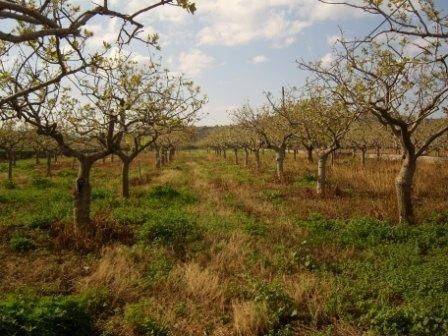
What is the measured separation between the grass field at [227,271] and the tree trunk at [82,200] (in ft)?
1.68

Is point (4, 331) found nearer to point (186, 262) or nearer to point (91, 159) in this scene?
point (186, 262)

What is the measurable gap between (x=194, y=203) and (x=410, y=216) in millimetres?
7962

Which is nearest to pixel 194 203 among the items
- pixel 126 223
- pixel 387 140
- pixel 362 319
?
pixel 126 223

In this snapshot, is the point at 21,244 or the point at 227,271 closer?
the point at 227,271

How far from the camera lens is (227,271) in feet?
32.3

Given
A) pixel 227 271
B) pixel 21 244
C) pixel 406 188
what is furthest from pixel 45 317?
pixel 406 188

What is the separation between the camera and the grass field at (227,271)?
24.3 feet

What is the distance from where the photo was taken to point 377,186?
2056 cm

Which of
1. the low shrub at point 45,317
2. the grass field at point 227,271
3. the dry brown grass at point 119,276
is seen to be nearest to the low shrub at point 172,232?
Answer: the grass field at point 227,271

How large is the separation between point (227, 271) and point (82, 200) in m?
5.56

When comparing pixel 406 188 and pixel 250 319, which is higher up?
pixel 406 188

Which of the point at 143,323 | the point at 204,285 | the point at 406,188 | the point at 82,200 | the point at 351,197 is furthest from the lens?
the point at 351,197

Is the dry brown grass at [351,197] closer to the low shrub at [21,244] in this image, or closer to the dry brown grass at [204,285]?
the dry brown grass at [204,285]

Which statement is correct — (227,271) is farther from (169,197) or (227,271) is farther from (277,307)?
(169,197)
